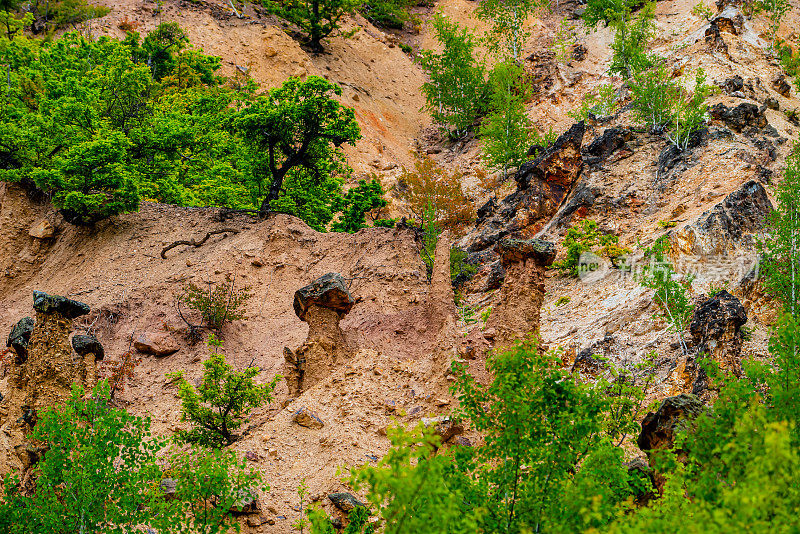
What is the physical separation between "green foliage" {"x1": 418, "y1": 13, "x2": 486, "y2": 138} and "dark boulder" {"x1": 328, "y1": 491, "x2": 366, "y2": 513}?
115 feet

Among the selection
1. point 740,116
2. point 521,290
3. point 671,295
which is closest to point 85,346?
point 521,290

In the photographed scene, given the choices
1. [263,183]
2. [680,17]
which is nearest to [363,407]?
[263,183]

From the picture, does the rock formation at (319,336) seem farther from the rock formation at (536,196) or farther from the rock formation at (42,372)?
the rock formation at (536,196)

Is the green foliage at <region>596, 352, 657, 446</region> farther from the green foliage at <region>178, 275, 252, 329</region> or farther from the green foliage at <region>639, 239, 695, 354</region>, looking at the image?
the green foliage at <region>178, 275, 252, 329</region>

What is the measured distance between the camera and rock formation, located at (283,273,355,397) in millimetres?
15648

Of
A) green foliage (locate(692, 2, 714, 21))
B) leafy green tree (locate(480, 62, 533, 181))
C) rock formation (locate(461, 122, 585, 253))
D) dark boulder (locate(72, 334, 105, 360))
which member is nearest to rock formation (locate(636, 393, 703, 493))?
dark boulder (locate(72, 334, 105, 360))

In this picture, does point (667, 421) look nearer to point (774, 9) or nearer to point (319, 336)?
point (319, 336)

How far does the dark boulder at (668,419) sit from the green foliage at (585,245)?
401 inches

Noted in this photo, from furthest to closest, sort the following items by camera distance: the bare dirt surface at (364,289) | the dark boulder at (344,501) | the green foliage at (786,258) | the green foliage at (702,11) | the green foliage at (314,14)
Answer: the green foliage at (314,14) < the green foliage at (702,11) < the green foliage at (786,258) < the bare dirt surface at (364,289) < the dark boulder at (344,501)

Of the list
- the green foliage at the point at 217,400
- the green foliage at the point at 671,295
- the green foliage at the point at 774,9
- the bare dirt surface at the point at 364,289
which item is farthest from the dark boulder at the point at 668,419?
the green foliage at the point at 774,9

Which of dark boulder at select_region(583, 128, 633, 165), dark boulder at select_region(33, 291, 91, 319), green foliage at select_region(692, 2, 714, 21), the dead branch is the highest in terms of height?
green foliage at select_region(692, 2, 714, 21)

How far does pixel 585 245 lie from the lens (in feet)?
71.1

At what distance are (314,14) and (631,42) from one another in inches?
880

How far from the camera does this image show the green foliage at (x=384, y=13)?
191 ft
